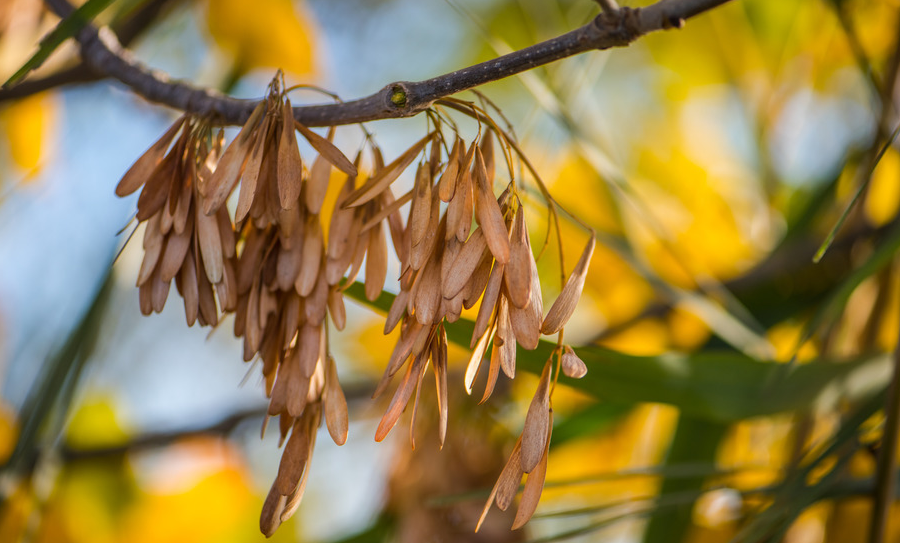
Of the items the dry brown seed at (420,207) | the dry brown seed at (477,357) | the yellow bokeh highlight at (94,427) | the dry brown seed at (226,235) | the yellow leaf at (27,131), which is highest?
the yellow leaf at (27,131)

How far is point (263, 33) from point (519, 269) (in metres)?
0.41

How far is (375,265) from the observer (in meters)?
0.18

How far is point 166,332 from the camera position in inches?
26.7

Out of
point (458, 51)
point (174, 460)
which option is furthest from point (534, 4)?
point (174, 460)

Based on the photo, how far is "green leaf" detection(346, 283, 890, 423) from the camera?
0.22 m

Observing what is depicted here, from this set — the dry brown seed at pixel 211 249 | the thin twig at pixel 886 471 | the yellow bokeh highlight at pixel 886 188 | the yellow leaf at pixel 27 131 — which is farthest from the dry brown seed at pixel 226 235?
the yellow bokeh highlight at pixel 886 188

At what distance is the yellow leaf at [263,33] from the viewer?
0.46m

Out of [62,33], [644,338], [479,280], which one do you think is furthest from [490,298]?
[644,338]

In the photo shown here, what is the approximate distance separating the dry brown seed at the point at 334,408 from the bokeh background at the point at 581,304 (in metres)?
0.07

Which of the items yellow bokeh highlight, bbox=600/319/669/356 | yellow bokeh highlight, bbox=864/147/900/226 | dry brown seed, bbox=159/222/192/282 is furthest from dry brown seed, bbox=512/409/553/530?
yellow bokeh highlight, bbox=864/147/900/226

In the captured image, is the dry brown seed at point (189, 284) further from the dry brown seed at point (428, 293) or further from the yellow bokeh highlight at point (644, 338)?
the yellow bokeh highlight at point (644, 338)

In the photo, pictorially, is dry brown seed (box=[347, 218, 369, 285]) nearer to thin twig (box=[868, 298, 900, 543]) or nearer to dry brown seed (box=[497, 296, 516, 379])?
dry brown seed (box=[497, 296, 516, 379])

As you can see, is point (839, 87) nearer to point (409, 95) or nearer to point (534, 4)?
point (534, 4)

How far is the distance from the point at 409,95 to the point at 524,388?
0.34 m
